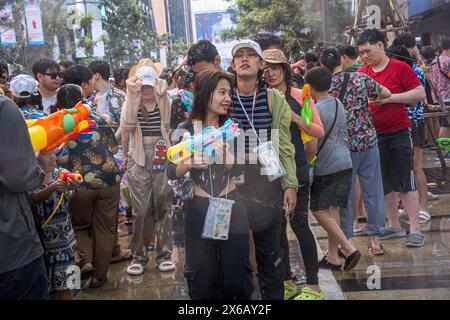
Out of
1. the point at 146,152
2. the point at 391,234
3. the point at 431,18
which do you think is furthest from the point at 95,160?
the point at 431,18

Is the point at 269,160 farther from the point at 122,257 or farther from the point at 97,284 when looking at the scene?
the point at 122,257

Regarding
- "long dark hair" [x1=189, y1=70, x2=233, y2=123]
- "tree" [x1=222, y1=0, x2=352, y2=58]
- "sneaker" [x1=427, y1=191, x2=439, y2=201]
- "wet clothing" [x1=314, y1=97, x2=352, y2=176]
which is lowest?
"sneaker" [x1=427, y1=191, x2=439, y2=201]

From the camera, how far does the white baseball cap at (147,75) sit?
4656 mm

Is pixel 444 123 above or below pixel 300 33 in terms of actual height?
below

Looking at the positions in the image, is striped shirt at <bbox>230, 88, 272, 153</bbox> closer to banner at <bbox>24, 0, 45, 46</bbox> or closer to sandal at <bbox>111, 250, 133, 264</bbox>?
sandal at <bbox>111, 250, 133, 264</bbox>

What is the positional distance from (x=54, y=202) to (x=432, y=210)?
4499 mm

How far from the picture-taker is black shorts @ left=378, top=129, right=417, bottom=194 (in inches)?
198

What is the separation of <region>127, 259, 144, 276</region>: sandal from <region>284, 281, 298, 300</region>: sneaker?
1.51 metres

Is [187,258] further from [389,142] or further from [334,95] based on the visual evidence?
[389,142]

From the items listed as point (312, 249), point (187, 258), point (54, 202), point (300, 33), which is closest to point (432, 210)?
point (312, 249)

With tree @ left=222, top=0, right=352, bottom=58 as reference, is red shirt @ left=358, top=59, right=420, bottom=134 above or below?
below

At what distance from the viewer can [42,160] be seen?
299cm

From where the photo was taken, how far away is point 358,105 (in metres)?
4.71

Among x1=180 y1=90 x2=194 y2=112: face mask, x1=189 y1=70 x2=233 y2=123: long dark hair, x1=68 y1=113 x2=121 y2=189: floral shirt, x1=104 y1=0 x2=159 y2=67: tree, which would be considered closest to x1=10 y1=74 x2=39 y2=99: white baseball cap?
x1=68 y1=113 x2=121 y2=189: floral shirt
